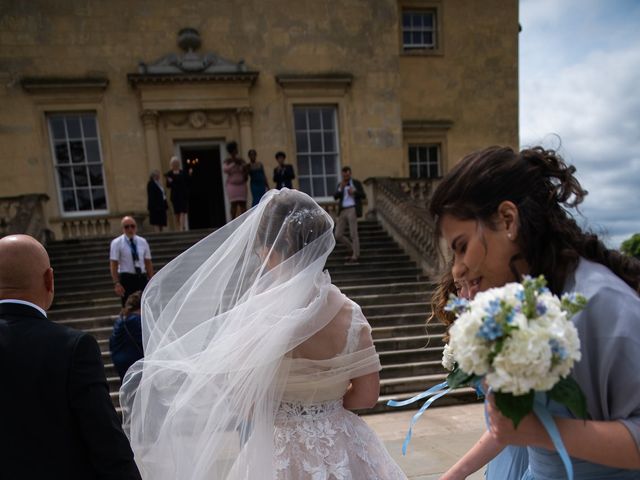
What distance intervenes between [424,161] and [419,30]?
161 inches

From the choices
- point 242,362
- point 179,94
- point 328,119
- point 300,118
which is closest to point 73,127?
point 179,94

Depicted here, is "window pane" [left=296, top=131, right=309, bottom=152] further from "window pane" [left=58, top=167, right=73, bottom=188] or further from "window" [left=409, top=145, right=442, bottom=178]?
"window pane" [left=58, top=167, right=73, bottom=188]

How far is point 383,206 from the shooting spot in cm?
1012

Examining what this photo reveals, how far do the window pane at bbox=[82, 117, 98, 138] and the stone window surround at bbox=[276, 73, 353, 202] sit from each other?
15.7ft

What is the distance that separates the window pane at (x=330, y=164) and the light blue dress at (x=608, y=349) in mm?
10708

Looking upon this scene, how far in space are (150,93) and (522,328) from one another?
36.4ft

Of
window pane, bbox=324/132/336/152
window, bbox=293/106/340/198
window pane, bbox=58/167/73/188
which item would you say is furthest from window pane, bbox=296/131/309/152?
window pane, bbox=58/167/73/188

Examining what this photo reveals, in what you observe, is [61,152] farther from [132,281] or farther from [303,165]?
[132,281]

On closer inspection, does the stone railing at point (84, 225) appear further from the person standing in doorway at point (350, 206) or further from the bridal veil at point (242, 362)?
the bridal veil at point (242, 362)

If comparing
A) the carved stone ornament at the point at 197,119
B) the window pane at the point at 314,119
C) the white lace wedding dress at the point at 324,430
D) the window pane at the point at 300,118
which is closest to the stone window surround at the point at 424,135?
the window pane at the point at 314,119

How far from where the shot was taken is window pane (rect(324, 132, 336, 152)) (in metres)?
11.5

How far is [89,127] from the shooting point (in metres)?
10.4

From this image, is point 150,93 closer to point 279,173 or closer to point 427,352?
point 279,173

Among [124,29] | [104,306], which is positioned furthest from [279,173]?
[124,29]
